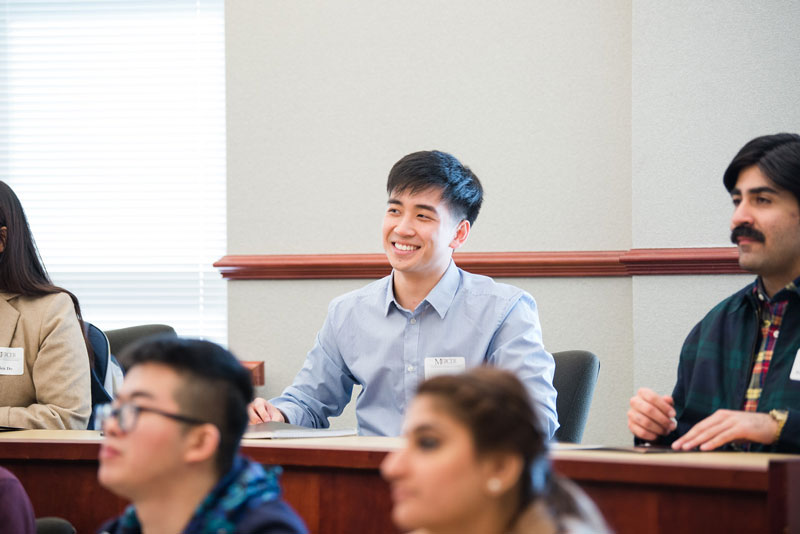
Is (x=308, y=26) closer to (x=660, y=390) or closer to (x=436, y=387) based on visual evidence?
(x=660, y=390)

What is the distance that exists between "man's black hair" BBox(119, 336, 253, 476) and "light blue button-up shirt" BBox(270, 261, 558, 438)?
1150 millimetres

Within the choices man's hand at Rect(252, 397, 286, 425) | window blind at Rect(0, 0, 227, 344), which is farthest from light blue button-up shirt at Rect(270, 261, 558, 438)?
window blind at Rect(0, 0, 227, 344)

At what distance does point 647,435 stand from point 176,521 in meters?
1.16

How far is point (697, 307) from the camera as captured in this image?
130 inches

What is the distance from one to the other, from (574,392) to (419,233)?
64 cm

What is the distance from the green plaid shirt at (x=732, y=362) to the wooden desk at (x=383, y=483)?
360 millimetres

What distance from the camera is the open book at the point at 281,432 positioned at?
2.09m

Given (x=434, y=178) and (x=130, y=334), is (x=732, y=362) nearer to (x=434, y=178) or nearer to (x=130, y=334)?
(x=434, y=178)

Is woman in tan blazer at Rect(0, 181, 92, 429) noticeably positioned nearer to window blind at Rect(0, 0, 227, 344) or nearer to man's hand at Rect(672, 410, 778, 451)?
window blind at Rect(0, 0, 227, 344)

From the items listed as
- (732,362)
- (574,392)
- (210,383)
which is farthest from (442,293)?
(210,383)

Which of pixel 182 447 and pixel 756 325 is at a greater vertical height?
pixel 756 325

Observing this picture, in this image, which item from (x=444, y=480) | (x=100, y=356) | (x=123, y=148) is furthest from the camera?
(x=123, y=148)

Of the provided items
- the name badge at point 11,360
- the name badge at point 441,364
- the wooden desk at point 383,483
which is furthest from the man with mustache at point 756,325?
the name badge at point 11,360

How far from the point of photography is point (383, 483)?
1.84 meters
